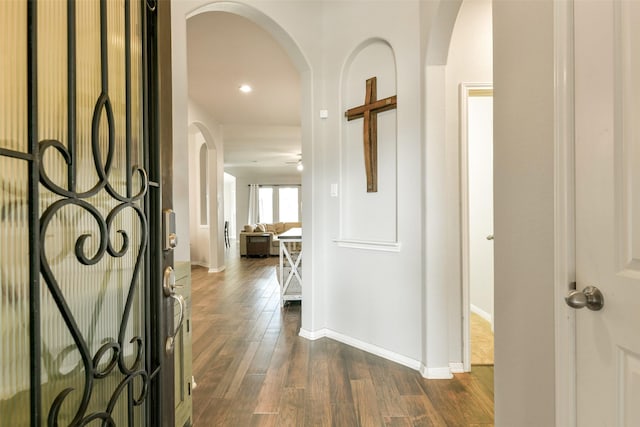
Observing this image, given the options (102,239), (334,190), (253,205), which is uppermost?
(253,205)

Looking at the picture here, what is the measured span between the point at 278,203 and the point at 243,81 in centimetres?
868

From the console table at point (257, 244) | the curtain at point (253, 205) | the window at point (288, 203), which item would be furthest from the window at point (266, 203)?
the console table at point (257, 244)

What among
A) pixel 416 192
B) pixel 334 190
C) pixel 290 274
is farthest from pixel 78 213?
Answer: pixel 290 274

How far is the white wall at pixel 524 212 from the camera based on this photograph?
42.6 inches

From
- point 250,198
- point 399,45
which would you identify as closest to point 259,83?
point 399,45

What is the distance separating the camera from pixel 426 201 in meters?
2.21

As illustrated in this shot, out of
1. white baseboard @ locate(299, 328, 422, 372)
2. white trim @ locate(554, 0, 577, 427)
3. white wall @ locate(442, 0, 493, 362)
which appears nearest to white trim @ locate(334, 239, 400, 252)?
white wall @ locate(442, 0, 493, 362)

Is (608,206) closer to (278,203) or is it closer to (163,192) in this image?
(163,192)

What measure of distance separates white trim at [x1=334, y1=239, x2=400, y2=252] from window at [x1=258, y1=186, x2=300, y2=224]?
1020cm

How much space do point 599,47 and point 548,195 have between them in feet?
1.44

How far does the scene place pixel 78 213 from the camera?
2.13 ft

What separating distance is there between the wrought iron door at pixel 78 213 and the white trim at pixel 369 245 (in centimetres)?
181

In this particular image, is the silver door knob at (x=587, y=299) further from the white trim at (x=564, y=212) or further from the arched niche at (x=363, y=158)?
the arched niche at (x=363, y=158)

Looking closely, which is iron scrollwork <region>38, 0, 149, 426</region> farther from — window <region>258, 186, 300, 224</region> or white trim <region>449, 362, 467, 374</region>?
window <region>258, 186, 300, 224</region>
